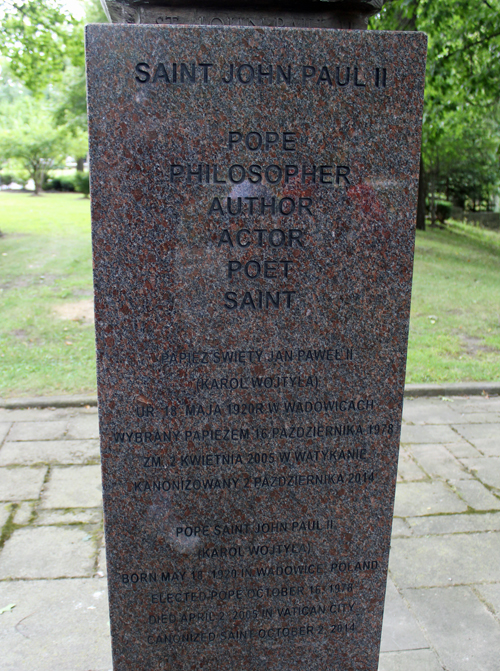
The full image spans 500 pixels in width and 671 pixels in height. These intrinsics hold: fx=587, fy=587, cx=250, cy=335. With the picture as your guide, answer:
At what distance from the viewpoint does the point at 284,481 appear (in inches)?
91.4

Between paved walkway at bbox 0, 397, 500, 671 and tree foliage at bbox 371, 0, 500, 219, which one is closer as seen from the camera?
paved walkway at bbox 0, 397, 500, 671

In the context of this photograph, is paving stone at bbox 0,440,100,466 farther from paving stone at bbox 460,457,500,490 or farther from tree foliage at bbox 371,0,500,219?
tree foliage at bbox 371,0,500,219

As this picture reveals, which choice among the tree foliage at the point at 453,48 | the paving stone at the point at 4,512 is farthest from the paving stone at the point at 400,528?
the tree foliage at the point at 453,48

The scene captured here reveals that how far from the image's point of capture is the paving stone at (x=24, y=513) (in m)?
3.82

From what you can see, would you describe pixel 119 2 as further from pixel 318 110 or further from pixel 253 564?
pixel 253 564

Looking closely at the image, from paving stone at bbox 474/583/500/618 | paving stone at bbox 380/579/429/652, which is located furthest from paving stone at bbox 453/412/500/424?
paving stone at bbox 380/579/429/652

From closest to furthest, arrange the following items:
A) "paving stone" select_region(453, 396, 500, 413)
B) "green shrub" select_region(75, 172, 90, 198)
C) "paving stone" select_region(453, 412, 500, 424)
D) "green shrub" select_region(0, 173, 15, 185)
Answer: "paving stone" select_region(453, 412, 500, 424), "paving stone" select_region(453, 396, 500, 413), "green shrub" select_region(75, 172, 90, 198), "green shrub" select_region(0, 173, 15, 185)

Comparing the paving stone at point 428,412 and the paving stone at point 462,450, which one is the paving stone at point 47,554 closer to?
the paving stone at point 462,450

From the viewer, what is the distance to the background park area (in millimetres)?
6766

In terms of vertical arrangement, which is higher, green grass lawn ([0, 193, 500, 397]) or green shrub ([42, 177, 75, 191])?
green shrub ([42, 177, 75, 191])

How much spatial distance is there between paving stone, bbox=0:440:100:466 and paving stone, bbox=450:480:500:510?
109 inches

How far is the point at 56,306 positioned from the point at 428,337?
5.47 m

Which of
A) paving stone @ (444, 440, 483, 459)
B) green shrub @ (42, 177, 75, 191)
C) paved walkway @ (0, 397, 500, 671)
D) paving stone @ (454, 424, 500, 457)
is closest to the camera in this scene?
paved walkway @ (0, 397, 500, 671)

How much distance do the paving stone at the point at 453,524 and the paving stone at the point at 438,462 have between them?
51 centimetres
